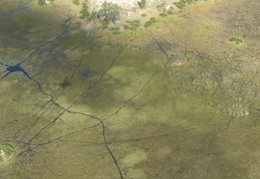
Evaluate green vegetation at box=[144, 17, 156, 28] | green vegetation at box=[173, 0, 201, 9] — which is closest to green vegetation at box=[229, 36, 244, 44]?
green vegetation at box=[144, 17, 156, 28]

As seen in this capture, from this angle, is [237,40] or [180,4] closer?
[237,40]

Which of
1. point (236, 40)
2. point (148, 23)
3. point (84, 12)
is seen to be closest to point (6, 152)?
point (148, 23)

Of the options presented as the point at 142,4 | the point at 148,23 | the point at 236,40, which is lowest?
→ the point at 236,40

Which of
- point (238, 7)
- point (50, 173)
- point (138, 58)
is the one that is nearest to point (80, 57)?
point (138, 58)

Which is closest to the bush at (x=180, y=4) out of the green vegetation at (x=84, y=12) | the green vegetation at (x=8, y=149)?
the green vegetation at (x=84, y=12)

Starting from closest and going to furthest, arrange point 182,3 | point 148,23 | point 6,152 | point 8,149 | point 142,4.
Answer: point 6,152
point 8,149
point 148,23
point 142,4
point 182,3

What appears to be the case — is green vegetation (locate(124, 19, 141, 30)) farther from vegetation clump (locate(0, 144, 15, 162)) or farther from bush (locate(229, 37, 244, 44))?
vegetation clump (locate(0, 144, 15, 162))

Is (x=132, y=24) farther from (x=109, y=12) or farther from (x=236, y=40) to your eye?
(x=236, y=40)
